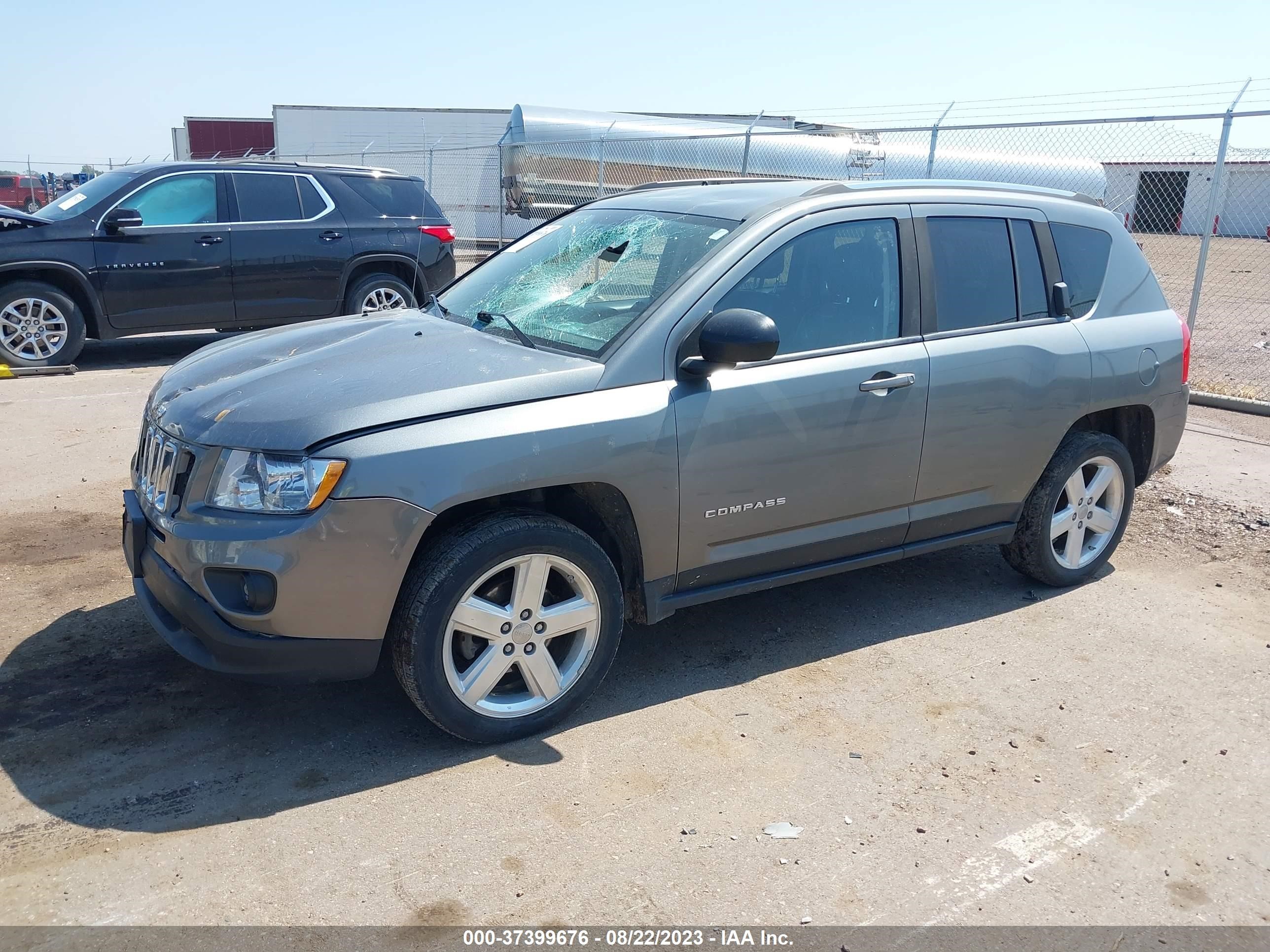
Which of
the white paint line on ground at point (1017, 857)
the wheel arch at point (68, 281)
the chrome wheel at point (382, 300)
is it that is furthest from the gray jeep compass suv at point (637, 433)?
the chrome wheel at point (382, 300)

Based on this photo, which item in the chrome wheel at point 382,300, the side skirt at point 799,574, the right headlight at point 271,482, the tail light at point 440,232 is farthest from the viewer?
the tail light at point 440,232

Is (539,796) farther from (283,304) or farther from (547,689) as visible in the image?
(283,304)

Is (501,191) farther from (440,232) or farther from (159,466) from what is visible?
(159,466)

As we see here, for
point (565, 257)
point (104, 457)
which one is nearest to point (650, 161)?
point (104, 457)

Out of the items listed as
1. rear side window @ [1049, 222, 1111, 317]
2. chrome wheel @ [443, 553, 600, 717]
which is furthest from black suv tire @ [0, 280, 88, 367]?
rear side window @ [1049, 222, 1111, 317]

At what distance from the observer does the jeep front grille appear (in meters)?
3.44

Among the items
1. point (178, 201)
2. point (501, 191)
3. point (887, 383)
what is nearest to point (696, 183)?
point (887, 383)

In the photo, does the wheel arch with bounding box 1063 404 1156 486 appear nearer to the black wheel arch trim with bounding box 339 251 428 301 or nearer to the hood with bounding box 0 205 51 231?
the black wheel arch trim with bounding box 339 251 428 301

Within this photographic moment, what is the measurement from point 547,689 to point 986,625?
2167 millimetres

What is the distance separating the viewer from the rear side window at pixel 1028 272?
4.73m

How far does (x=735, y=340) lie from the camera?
3.60m

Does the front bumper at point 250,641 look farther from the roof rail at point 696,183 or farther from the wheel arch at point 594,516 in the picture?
the roof rail at point 696,183

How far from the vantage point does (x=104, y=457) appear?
6.79 m

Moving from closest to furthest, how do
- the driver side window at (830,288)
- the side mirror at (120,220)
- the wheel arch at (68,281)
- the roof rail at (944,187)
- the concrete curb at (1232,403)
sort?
the driver side window at (830,288) → the roof rail at (944,187) → the concrete curb at (1232,403) → the wheel arch at (68,281) → the side mirror at (120,220)
